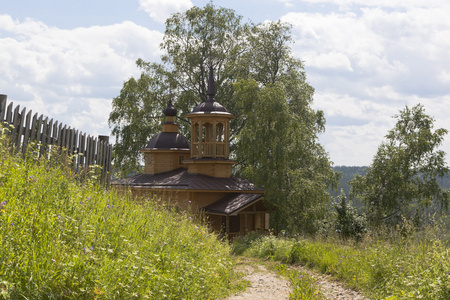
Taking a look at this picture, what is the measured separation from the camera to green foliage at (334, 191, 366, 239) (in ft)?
73.1

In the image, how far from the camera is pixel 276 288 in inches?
380

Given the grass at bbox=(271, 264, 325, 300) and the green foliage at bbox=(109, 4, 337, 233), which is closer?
the grass at bbox=(271, 264, 325, 300)

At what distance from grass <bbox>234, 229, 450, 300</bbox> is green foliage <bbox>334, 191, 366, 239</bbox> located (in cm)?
863

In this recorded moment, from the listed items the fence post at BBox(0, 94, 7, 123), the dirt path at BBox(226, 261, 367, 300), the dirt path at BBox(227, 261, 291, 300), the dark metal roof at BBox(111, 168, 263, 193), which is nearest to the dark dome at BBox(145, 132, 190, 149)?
the dark metal roof at BBox(111, 168, 263, 193)

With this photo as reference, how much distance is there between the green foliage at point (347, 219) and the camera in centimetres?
2228

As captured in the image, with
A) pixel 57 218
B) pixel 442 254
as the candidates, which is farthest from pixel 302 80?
pixel 57 218

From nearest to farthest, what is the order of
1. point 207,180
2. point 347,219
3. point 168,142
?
point 347,219 < point 207,180 < point 168,142

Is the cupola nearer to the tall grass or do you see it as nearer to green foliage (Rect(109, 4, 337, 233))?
green foliage (Rect(109, 4, 337, 233))

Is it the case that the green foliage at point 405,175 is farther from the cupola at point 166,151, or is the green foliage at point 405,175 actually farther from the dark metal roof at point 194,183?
the cupola at point 166,151

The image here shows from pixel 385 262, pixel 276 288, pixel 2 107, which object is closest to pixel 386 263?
pixel 385 262

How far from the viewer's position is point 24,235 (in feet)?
17.3

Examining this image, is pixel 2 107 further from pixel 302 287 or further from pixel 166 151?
pixel 166 151

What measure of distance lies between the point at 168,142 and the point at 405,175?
44.2 ft

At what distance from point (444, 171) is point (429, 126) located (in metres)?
2.46
